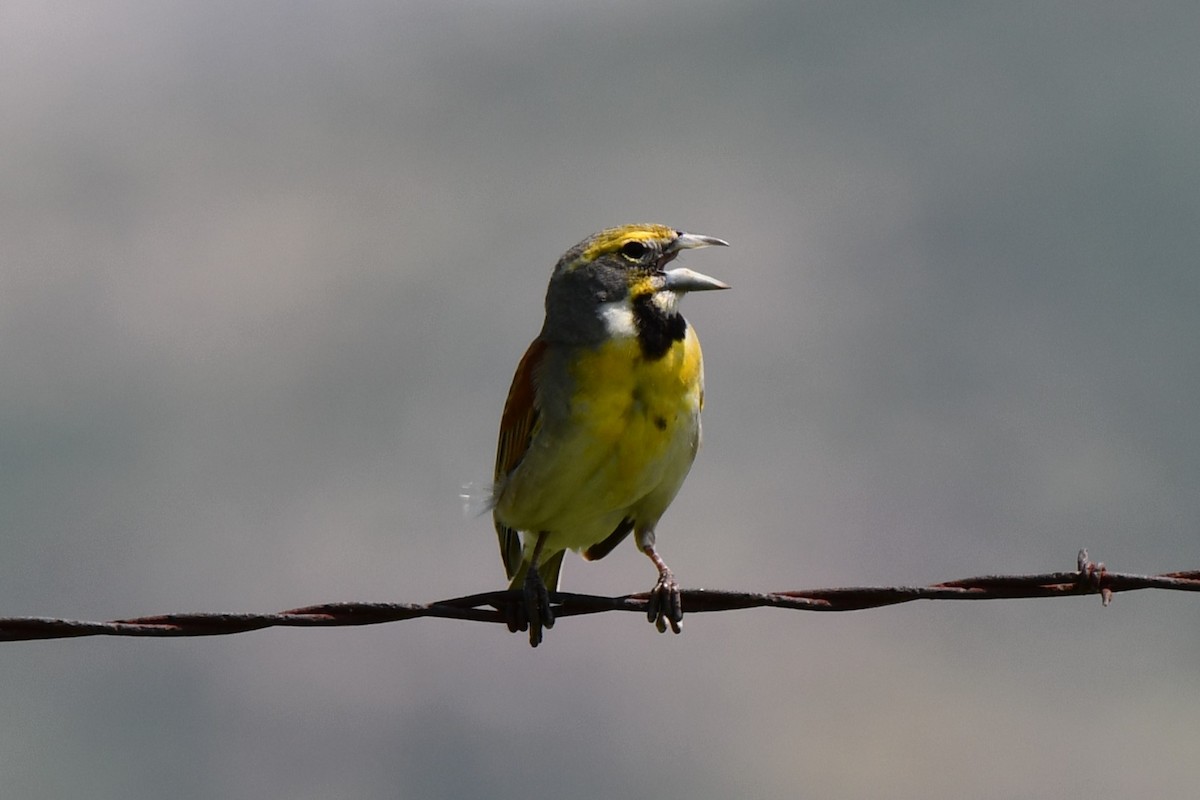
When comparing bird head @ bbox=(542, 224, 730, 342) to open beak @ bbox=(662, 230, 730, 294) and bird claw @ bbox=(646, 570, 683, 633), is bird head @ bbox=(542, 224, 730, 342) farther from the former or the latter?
bird claw @ bbox=(646, 570, 683, 633)

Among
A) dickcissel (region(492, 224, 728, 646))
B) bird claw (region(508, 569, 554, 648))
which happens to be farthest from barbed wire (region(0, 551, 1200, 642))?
dickcissel (region(492, 224, 728, 646))

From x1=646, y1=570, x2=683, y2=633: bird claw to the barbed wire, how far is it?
60cm

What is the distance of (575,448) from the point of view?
29.2 feet

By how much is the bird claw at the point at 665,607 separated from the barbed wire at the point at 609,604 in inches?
23.6

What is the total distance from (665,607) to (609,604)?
1258mm

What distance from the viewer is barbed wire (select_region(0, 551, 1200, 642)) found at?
6.17m

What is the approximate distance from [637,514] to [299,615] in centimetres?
336

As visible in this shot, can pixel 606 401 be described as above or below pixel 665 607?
above

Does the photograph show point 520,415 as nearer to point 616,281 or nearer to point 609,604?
point 616,281

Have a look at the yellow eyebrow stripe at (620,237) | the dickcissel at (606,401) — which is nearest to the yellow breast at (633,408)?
the dickcissel at (606,401)

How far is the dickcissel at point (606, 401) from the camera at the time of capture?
8.93m

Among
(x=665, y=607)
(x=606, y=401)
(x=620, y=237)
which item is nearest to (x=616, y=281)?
(x=620, y=237)

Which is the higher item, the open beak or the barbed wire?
the open beak

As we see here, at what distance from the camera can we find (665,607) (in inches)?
325
